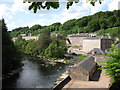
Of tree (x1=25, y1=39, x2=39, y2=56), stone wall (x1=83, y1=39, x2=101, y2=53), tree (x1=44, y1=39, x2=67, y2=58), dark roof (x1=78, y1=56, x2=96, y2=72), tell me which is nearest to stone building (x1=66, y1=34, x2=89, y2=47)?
stone wall (x1=83, y1=39, x2=101, y2=53)

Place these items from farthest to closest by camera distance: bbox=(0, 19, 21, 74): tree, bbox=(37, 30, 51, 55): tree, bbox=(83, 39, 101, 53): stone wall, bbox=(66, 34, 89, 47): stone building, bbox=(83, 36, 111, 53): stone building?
bbox=(66, 34, 89, 47): stone building
bbox=(37, 30, 51, 55): tree
bbox=(83, 39, 101, 53): stone wall
bbox=(83, 36, 111, 53): stone building
bbox=(0, 19, 21, 74): tree

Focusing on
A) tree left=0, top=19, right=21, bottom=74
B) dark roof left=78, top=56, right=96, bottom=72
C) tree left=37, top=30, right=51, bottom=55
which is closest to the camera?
dark roof left=78, top=56, right=96, bottom=72

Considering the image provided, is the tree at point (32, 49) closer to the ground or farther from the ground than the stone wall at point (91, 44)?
closer to the ground

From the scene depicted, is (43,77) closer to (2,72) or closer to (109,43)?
(2,72)

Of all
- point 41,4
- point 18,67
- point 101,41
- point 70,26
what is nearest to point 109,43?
point 101,41

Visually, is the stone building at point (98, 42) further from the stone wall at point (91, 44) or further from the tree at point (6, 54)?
the tree at point (6, 54)

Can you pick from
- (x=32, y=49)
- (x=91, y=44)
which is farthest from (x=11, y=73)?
(x=91, y=44)

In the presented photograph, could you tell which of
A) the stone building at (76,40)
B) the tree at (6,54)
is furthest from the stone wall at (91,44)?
the tree at (6,54)

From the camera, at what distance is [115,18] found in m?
73.4

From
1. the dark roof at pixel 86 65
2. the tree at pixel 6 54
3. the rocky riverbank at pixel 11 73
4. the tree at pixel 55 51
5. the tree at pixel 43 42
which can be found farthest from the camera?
the tree at pixel 43 42

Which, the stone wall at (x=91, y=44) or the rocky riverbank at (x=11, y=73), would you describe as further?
the stone wall at (x=91, y=44)

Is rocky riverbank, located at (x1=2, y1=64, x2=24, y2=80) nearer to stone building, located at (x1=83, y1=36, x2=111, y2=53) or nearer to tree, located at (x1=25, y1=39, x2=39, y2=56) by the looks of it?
tree, located at (x1=25, y1=39, x2=39, y2=56)

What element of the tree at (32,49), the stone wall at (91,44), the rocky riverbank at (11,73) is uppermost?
the stone wall at (91,44)

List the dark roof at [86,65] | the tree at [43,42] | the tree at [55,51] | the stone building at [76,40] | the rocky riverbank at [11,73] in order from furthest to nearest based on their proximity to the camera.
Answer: the stone building at [76,40]
the tree at [43,42]
the tree at [55,51]
the rocky riverbank at [11,73]
the dark roof at [86,65]
